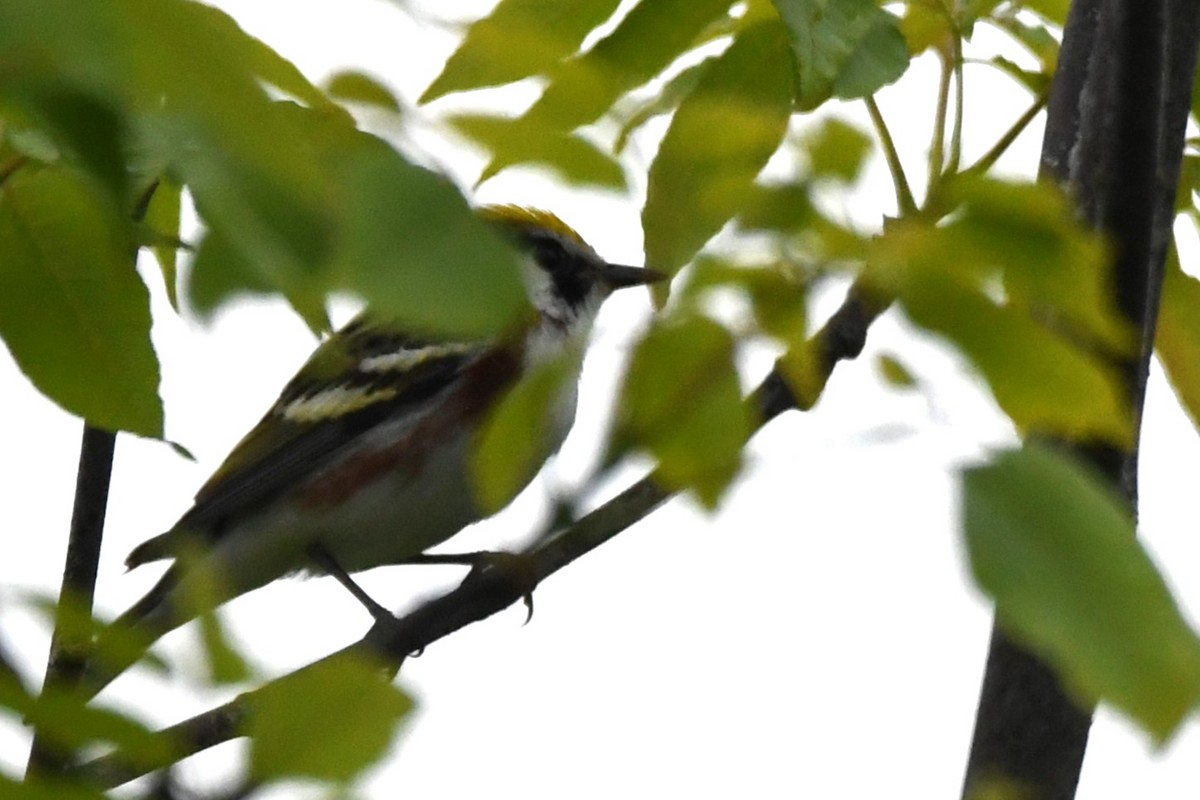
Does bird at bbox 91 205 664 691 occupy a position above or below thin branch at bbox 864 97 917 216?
above

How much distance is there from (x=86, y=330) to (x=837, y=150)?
2.70 feet

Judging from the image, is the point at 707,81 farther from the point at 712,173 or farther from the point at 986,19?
the point at 986,19

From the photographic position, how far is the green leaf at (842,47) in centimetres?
180

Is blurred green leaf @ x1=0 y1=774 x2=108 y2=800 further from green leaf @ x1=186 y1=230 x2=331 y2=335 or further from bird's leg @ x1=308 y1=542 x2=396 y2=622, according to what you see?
bird's leg @ x1=308 y1=542 x2=396 y2=622

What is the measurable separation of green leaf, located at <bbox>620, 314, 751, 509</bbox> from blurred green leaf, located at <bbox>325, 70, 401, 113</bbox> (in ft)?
0.95

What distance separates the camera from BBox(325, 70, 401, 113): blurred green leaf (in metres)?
1.37

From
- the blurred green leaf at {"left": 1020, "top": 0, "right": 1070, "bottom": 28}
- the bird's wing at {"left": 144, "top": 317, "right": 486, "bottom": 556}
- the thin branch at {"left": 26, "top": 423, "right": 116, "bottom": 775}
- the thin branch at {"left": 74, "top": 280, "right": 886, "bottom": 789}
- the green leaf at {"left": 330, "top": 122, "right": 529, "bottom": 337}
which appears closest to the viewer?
the green leaf at {"left": 330, "top": 122, "right": 529, "bottom": 337}

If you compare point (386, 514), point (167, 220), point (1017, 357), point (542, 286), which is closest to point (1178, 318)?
Result: point (1017, 357)

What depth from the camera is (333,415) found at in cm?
544

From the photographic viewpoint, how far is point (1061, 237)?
1319 millimetres

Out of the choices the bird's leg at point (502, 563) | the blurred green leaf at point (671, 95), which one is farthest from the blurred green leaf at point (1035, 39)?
the bird's leg at point (502, 563)

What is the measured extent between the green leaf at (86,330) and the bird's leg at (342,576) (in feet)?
11.0

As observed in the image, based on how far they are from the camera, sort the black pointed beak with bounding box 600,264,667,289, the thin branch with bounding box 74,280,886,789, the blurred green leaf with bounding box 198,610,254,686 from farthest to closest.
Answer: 1. the black pointed beak with bounding box 600,264,667,289
2. the thin branch with bounding box 74,280,886,789
3. the blurred green leaf with bounding box 198,610,254,686

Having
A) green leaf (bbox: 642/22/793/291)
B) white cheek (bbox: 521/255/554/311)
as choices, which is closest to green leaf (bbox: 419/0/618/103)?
green leaf (bbox: 642/22/793/291)
